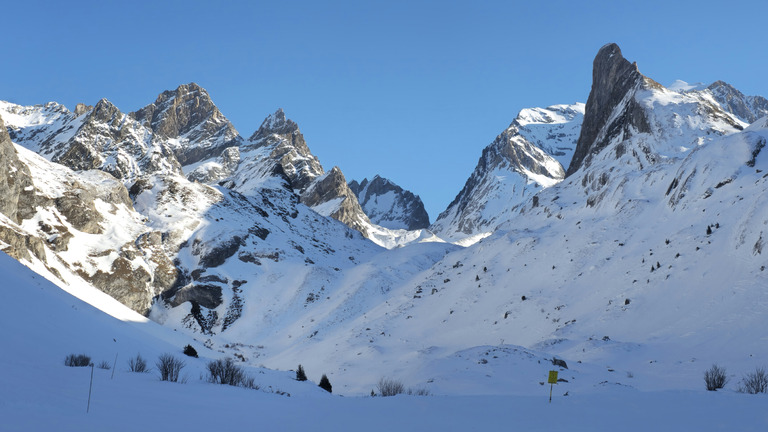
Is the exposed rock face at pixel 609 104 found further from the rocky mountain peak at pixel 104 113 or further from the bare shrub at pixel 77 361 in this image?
the rocky mountain peak at pixel 104 113

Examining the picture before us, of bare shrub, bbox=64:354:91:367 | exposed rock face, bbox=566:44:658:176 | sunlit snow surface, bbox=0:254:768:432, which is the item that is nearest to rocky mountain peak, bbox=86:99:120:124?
exposed rock face, bbox=566:44:658:176

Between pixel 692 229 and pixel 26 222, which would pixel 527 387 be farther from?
pixel 26 222

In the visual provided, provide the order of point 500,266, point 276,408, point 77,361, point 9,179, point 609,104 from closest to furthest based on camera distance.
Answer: point 276,408 → point 77,361 → point 500,266 → point 9,179 → point 609,104

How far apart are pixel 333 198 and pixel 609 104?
107 m

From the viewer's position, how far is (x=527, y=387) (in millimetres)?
25094

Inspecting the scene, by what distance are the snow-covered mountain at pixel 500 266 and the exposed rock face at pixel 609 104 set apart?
0.45 meters

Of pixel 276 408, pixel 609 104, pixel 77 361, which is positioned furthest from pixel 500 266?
pixel 609 104

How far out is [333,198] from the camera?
193 metres

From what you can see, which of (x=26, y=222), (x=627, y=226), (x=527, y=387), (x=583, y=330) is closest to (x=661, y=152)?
(x=627, y=226)

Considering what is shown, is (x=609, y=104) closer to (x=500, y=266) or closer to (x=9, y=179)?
(x=500, y=266)

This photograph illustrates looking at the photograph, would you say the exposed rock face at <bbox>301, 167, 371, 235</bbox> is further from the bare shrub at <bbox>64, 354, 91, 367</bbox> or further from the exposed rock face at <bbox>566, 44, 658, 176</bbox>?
the bare shrub at <bbox>64, 354, 91, 367</bbox>

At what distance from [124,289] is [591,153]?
7907 cm

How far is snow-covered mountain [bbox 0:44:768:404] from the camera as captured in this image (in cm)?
3153

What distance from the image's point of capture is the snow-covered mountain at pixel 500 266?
31.5 metres
